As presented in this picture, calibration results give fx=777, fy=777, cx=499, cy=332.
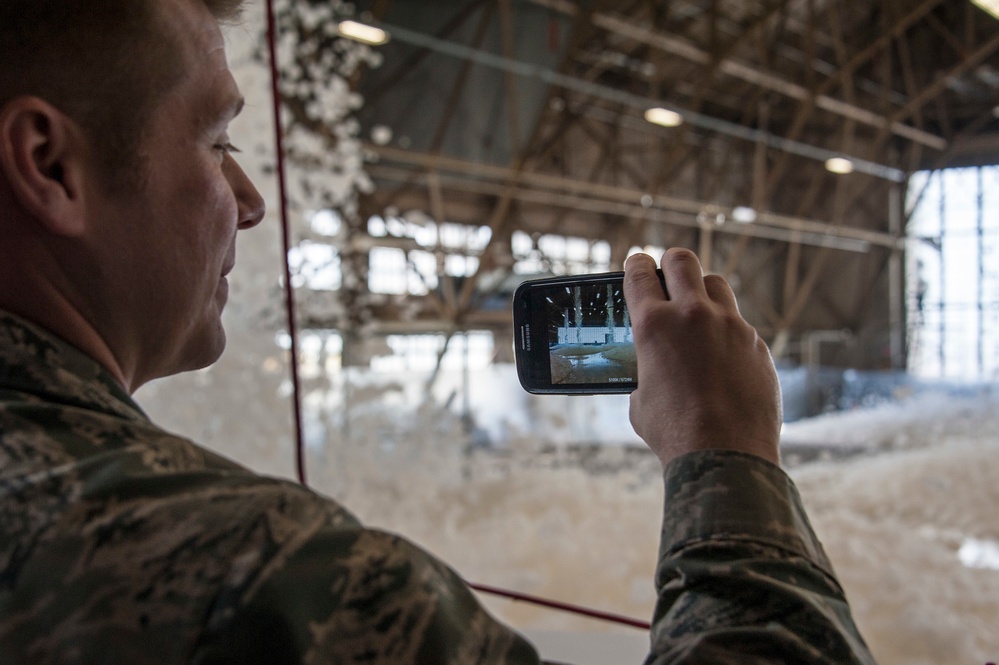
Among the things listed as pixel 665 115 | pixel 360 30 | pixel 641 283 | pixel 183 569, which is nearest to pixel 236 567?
pixel 183 569

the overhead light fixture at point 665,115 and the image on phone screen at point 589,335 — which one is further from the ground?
the overhead light fixture at point 665,115

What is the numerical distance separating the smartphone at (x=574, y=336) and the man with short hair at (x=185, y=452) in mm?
68

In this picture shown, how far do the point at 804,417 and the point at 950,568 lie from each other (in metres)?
2.85

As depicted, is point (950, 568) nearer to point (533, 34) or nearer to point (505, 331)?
point (505, 331)

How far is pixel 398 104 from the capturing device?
4.90m

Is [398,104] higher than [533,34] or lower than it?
lower

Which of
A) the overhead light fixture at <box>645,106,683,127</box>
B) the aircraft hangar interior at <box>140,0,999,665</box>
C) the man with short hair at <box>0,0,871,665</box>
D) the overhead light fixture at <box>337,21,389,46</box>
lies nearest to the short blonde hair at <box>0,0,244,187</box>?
the man with short hair at <box>0,0,871,665</box>

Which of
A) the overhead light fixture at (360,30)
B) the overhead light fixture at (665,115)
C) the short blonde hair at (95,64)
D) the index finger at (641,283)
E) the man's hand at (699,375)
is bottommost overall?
the man's hand at (699,375)

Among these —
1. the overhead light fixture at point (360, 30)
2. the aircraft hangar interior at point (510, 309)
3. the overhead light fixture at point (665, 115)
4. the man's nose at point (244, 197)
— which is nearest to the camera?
the man's nose at point (244, 197)

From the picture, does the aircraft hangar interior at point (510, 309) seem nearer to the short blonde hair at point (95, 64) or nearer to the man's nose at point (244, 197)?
the man's nose at point (244, 197)

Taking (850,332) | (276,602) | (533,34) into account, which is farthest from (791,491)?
(850,332)

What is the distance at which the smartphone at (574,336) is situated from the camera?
50 cm

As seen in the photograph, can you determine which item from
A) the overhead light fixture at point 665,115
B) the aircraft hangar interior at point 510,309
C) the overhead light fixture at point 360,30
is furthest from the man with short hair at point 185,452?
the overhead light fixture at point 665,115

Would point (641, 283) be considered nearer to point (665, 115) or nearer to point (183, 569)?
point (183, 569)
